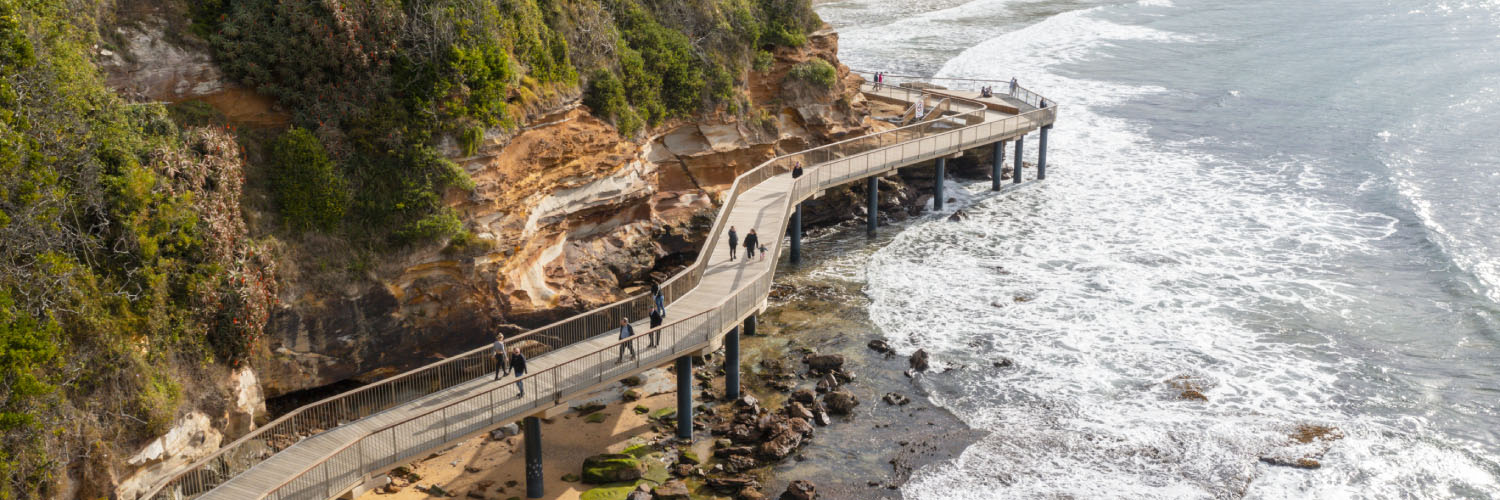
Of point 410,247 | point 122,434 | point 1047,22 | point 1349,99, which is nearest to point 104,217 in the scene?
point 122,434

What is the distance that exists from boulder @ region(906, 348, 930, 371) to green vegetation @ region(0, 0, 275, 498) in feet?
48.7

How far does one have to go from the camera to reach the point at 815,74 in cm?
3900

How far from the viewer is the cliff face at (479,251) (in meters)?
21.2

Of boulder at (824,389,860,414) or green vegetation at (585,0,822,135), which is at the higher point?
green vegetation at (585,0,822,135)

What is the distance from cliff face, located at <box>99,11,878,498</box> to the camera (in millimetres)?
21188

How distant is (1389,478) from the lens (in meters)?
22.4

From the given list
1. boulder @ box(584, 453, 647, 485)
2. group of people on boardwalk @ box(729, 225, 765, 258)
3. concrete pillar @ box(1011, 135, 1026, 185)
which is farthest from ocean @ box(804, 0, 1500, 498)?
boulder @ box(584, 453, 647, 485)

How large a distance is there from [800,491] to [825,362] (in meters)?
6.23

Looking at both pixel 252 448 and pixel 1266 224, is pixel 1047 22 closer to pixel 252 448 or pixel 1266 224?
pixel 1266 224

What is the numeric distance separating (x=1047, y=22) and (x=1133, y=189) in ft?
123

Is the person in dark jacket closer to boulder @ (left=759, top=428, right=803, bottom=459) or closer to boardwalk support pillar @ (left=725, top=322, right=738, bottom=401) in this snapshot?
boardwalk support pillar @ (left=725, top=322, right=738, bottom=401)

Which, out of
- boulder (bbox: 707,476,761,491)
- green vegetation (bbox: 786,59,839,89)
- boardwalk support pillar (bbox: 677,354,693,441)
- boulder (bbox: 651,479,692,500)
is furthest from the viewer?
green vegetation (bbox: 786,59,839,89)

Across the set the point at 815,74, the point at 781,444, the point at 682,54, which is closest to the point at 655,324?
the point at 781,444

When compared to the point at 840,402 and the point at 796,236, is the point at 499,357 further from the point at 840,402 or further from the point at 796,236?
the point at 796,236
